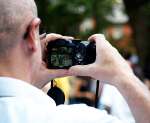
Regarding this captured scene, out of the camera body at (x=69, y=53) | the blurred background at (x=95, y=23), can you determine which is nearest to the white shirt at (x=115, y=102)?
the camera body at (x=69, y=53)

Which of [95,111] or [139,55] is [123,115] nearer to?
[95,111]

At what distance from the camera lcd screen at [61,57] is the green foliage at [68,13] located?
1151cm

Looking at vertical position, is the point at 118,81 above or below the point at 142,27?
above

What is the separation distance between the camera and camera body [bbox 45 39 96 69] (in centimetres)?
249

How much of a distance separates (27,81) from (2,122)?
19 centimetres

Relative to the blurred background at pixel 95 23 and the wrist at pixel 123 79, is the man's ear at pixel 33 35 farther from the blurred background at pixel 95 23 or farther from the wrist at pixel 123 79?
the blurred background at pixel 95 23

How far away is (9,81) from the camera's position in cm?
218

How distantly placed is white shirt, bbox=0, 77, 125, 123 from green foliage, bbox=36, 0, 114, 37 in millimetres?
11876

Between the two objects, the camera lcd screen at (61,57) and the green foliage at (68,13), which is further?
the green foliage at (68,13)

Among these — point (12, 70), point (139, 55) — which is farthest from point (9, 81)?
A: point (139, 55)

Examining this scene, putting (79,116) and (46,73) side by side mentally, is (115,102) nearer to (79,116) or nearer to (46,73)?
(46,73)

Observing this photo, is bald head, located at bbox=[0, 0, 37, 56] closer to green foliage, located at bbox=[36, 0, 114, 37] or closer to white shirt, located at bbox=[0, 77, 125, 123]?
white shirt, located at bbox=[0, 77, 125, 123]

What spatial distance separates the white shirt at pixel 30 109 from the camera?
2160 mm

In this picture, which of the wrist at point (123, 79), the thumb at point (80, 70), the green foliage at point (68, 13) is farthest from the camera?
the green foliage at point (68, 13)
